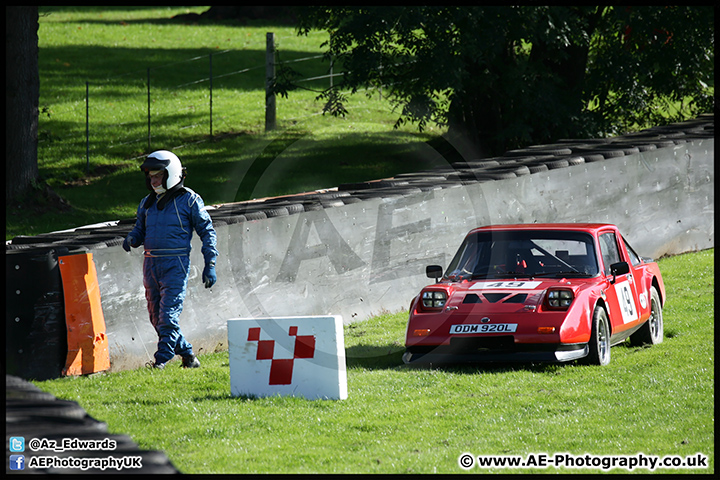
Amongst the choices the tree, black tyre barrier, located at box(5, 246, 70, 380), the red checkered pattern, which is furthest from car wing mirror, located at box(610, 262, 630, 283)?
the tree

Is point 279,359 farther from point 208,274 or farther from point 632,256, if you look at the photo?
point 632,256

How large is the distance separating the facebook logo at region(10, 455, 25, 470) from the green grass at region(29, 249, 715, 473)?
1.83 metres

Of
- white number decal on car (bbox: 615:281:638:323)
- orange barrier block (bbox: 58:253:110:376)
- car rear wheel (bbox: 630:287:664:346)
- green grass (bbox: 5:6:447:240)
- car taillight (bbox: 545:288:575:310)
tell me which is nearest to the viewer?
orange barrier block (bbox: 58:253:110:376)

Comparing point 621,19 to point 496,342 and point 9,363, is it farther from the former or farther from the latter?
point 9,363

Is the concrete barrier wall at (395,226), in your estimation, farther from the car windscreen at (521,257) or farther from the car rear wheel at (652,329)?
the car rear wheel at (652,329)

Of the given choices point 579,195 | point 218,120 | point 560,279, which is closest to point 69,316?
point 560,279

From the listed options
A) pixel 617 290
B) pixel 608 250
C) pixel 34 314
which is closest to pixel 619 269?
pixel 617 290

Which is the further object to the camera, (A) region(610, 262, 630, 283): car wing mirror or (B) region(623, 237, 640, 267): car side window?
(B) region(623, 237, 640, 267): car side window

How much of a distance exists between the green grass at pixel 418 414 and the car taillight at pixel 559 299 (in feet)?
2.11

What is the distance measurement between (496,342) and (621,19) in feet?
51.6

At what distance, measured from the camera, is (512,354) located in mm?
Result: 8977

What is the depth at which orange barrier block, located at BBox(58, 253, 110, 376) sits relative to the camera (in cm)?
886

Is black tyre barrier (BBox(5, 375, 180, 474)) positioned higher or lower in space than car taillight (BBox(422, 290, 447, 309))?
higher

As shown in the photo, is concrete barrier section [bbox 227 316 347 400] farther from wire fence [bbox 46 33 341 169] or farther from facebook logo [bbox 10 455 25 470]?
wire fence [bbox 46 33 341 169]
